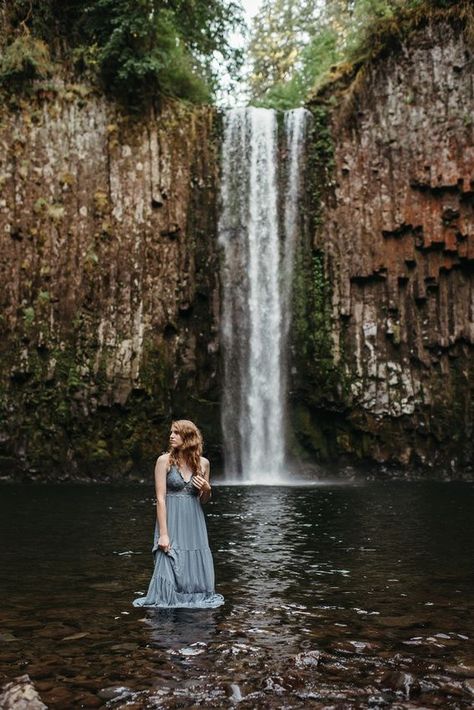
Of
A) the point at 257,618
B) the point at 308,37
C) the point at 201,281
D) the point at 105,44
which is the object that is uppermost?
the point at 308,37

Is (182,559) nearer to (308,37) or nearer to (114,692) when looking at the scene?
(114,692)

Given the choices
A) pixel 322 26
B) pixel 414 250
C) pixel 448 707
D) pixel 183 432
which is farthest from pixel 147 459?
pixel 322 26

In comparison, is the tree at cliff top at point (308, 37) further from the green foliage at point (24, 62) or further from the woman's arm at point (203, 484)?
the woman's arm at point (203, 484)

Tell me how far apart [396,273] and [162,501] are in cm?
1855

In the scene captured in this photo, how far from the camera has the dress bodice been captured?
6738 mm

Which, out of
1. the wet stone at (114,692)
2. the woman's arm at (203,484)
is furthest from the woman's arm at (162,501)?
the wet stone at (114,692)

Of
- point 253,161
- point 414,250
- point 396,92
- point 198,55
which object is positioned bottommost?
point 414,250

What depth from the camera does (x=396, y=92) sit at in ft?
80.5

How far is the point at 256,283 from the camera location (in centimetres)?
2492

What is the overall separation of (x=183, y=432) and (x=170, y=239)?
18.2m

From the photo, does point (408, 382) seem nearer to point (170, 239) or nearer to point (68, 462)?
point (170, 239)

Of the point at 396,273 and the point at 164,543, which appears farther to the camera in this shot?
the point at 396,273

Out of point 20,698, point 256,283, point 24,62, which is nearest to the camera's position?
point 20,698

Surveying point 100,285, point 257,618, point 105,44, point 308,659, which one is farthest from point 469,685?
point 105,44
